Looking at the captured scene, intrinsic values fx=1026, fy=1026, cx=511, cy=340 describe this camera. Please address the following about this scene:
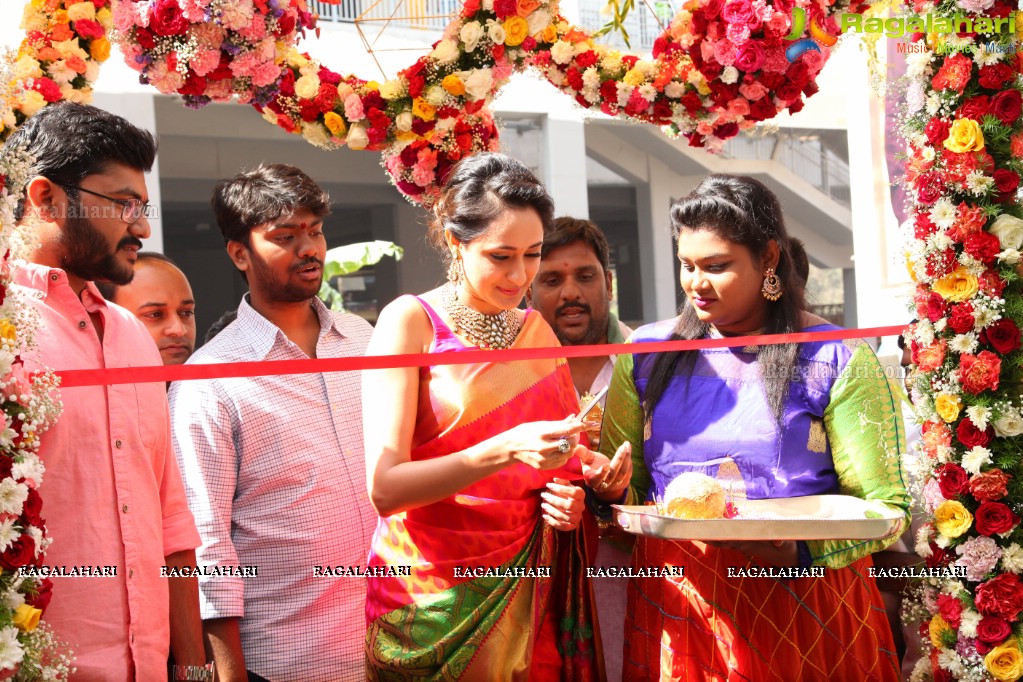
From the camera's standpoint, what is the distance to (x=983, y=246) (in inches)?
99.4

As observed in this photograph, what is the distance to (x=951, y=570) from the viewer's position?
8.38ft

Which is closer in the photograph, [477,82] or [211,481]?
[211,481]

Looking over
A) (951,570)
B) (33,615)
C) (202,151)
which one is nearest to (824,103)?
(202,151)

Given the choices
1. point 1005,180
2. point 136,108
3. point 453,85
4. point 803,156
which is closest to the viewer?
point 1005,180

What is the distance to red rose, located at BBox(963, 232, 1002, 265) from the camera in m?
2.53

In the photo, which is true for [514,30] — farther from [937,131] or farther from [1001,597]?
[1001,597]

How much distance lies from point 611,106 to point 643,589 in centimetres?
153

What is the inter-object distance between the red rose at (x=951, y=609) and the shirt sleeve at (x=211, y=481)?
172 centimetres

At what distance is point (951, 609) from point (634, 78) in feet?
5.73

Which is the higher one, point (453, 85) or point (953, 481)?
point (453, 85)

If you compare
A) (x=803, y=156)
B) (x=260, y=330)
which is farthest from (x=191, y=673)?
(x=803, y=156)

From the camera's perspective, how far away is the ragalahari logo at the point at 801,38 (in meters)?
3.03

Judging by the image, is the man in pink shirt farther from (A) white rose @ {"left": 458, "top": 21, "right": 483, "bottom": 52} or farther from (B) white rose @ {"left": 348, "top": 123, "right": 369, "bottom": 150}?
(A) white rose @ {"left": 458, "top": 21, "right": 483, "bottom": 52}

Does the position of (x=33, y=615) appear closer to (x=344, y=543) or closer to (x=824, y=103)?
(x=344, y=543)
